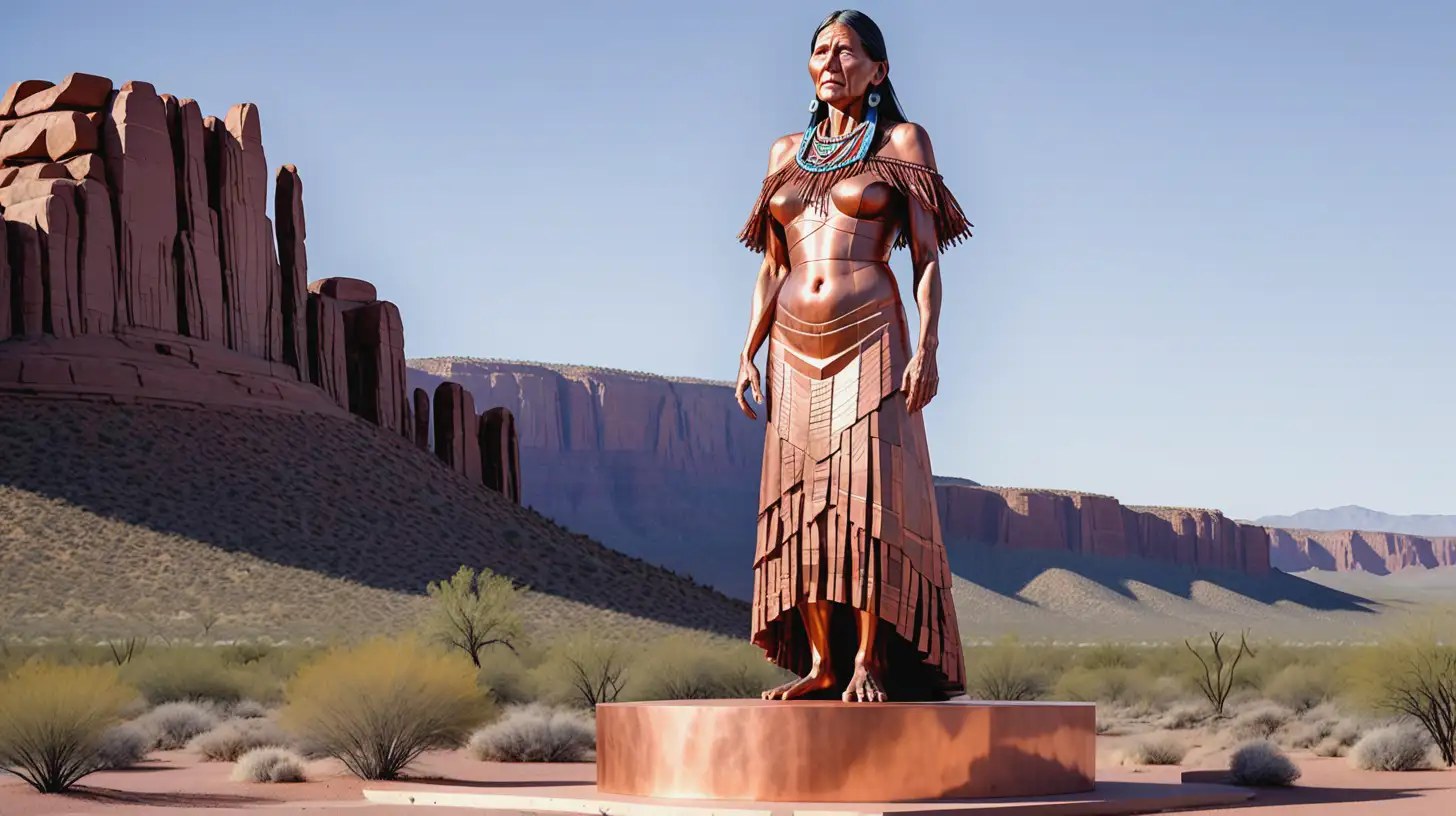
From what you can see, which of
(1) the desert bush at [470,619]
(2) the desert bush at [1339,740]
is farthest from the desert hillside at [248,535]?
(2) the desert bush at [1339,740]

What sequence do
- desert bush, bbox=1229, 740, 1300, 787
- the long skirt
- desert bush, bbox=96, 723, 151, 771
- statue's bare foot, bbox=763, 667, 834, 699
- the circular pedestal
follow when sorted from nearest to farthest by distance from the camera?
the circular pedestal
the long skirt
statue's bare foot, bbox=763, 667, 834, 699
desert bush, bbox=1229, 740, 1300, 787
desert bush, bbox=96, 723, 151, 771

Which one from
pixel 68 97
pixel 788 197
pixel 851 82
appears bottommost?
pixel 788 197

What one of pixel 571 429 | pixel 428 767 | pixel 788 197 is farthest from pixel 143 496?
pixel 571 429

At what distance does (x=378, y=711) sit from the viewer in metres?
16.8

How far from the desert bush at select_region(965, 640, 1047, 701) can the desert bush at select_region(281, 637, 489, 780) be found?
13.8 meters

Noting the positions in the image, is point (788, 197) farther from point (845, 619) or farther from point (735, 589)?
point (735, 589)

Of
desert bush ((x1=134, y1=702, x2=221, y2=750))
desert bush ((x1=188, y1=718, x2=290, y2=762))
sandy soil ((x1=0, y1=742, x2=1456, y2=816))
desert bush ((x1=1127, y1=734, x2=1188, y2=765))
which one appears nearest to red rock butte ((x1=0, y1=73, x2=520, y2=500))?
desert bush ((x1=134, y1=702, x2=221, y2=750))

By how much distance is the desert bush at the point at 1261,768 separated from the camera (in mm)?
14414

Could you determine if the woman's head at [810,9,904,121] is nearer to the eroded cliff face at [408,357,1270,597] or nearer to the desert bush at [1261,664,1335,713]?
the desert bush at [1261,664,1335,713]

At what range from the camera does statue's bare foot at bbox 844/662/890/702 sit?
11539mm

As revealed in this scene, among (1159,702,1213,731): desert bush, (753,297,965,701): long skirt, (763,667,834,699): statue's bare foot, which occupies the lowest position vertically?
(1159,702,1213,731): desert bush

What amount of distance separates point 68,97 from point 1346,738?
47.3 meters

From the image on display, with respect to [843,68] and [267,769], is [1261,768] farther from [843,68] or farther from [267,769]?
[267,769]

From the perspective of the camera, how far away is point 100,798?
14930mm
